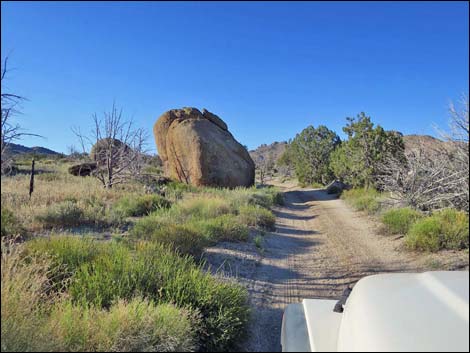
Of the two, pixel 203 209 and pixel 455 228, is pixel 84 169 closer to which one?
pixel 203 209

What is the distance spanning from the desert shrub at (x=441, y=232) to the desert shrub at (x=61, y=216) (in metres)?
7.03

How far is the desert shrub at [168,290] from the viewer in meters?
3.18

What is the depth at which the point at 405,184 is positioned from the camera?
105 inches

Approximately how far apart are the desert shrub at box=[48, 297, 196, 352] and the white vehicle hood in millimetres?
1565

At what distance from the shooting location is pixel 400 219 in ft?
9.82

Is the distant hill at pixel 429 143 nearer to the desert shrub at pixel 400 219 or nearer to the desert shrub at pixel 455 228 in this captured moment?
the desert shrub at pixel 455 228

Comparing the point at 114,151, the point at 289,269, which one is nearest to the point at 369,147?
the point at 289,269

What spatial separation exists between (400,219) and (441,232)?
2.94 ft

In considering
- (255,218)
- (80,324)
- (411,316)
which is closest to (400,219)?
(411,316)

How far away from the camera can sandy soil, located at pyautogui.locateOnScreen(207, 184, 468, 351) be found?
3.05m

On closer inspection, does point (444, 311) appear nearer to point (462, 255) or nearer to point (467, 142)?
point (462, 255)

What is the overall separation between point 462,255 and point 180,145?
19.8m

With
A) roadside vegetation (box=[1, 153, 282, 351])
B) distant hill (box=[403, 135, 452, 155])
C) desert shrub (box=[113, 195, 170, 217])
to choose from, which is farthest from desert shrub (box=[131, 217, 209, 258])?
distant hill (box=[403, 135, 452, 155])

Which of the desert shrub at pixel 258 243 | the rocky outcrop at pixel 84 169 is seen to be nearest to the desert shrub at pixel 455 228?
the desert shrub at pixel 258 243
